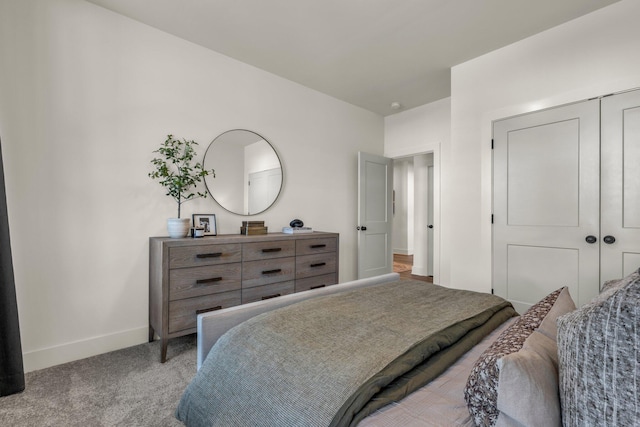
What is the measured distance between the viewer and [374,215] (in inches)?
172

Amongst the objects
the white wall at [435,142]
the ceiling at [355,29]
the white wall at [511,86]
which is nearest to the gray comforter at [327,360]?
the white wall at [511,86]

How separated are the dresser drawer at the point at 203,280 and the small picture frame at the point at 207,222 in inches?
20.9

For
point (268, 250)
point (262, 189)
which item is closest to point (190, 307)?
point (268, 250)

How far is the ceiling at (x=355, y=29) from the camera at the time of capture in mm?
2270

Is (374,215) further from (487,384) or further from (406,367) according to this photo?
(487,384)

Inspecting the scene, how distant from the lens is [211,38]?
8.93 feet

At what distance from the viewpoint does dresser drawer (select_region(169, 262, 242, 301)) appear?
220 cm

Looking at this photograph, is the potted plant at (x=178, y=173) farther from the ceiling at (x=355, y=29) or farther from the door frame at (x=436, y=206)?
the door frame at (x=436, y=206)

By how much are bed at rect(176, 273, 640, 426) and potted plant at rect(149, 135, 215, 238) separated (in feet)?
4.41

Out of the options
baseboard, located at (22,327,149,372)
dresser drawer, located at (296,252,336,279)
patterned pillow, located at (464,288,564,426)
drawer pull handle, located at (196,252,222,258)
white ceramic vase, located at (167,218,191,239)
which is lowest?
baseboard, located at (22,327,149,372)

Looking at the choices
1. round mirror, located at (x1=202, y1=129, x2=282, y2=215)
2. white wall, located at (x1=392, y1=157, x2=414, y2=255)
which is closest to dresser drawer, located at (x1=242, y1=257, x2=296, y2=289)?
round mirror, located at (x1=202, y1=129, x2=282, y2=215)

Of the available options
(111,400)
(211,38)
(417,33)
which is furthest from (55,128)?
(417,33)

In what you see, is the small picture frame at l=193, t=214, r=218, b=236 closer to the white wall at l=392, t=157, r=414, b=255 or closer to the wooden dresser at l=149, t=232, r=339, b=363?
the wooden dresser at l=149, t=232, r=339, b=363

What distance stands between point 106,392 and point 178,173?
1.71 metres
